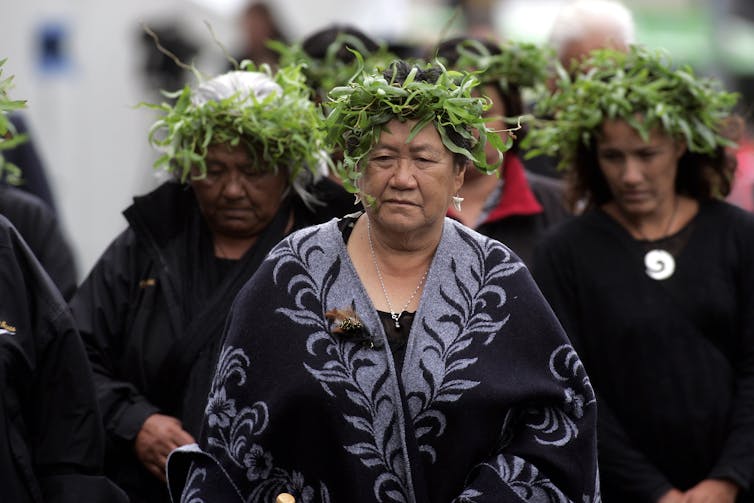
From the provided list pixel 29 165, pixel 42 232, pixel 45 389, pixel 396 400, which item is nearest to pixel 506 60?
pixel 42 232

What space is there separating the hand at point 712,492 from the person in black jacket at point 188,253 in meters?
1.60

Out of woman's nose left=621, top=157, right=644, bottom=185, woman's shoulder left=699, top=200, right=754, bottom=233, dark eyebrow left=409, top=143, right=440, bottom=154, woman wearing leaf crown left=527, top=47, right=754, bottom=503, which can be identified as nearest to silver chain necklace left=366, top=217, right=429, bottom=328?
dark eyebrow left=409, top=143, right=440, bottom=154

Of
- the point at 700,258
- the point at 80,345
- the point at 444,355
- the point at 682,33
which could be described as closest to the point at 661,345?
the point at 700,258

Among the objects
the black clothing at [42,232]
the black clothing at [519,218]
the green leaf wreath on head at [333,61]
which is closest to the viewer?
the black clothing at [519,218]

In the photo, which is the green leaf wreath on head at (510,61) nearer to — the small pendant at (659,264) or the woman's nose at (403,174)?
the small pendant at (659,264)

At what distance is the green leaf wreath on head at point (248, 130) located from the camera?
5.65 metres

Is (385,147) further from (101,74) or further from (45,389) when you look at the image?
(101,74)

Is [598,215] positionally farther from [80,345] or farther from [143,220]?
[80,345]

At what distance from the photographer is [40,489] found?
15.3 feet

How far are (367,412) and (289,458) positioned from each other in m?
0.27

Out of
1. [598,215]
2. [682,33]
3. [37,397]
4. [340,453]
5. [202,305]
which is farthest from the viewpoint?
[682,33]

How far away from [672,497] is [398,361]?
5.51 ft

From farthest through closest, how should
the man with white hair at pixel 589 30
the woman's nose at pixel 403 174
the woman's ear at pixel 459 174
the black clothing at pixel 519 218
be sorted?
the man with white hair at pixel 589 30 → the black clothing at pixel 519 218 → the woman's ear at pixel 459 174 → the woman's nose at pixel 403 174

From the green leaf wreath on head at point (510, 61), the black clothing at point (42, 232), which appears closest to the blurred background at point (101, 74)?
the black clothing at point (42, 232)
